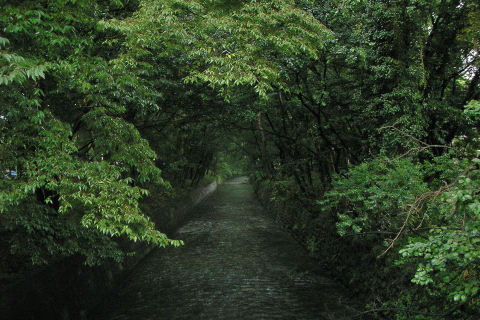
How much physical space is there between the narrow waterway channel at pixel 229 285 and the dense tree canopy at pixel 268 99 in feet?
4.52

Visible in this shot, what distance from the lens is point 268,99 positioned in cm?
783

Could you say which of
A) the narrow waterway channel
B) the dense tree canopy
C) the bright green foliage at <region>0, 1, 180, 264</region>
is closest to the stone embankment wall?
the narrow waterway channel

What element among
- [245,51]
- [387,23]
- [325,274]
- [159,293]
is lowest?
[325,274]

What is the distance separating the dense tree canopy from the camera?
436 cm

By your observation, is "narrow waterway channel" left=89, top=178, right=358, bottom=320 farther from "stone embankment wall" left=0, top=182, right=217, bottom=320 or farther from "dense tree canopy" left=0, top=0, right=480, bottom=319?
"dense tree canopy" left=0, top=0, right=480, bottom=319

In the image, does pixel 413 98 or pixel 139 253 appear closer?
pixel 413 98

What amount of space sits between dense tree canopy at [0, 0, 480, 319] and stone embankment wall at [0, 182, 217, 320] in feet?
2.33

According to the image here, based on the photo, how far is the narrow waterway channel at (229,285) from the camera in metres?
7.85

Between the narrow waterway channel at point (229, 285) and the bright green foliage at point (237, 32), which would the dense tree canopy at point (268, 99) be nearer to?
the bright green foliage at point (237, 32)

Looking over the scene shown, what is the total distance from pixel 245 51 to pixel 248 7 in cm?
100

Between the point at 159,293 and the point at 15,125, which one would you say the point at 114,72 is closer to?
the point at 15,125

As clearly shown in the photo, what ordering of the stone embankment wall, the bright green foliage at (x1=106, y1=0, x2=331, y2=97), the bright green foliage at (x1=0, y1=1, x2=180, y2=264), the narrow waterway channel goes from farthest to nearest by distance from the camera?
1. the narrow waterway channel
2. the bright green foliage at (x1=106, y1=0, x2=331, y2=97)
3. the stone embankment wall
4. the bright green foliage at (x1=0, y1=1, x2=180, y2=264)

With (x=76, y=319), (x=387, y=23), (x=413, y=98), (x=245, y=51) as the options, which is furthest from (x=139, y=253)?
(x=387, y=23)

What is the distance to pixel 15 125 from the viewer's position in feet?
15.0
